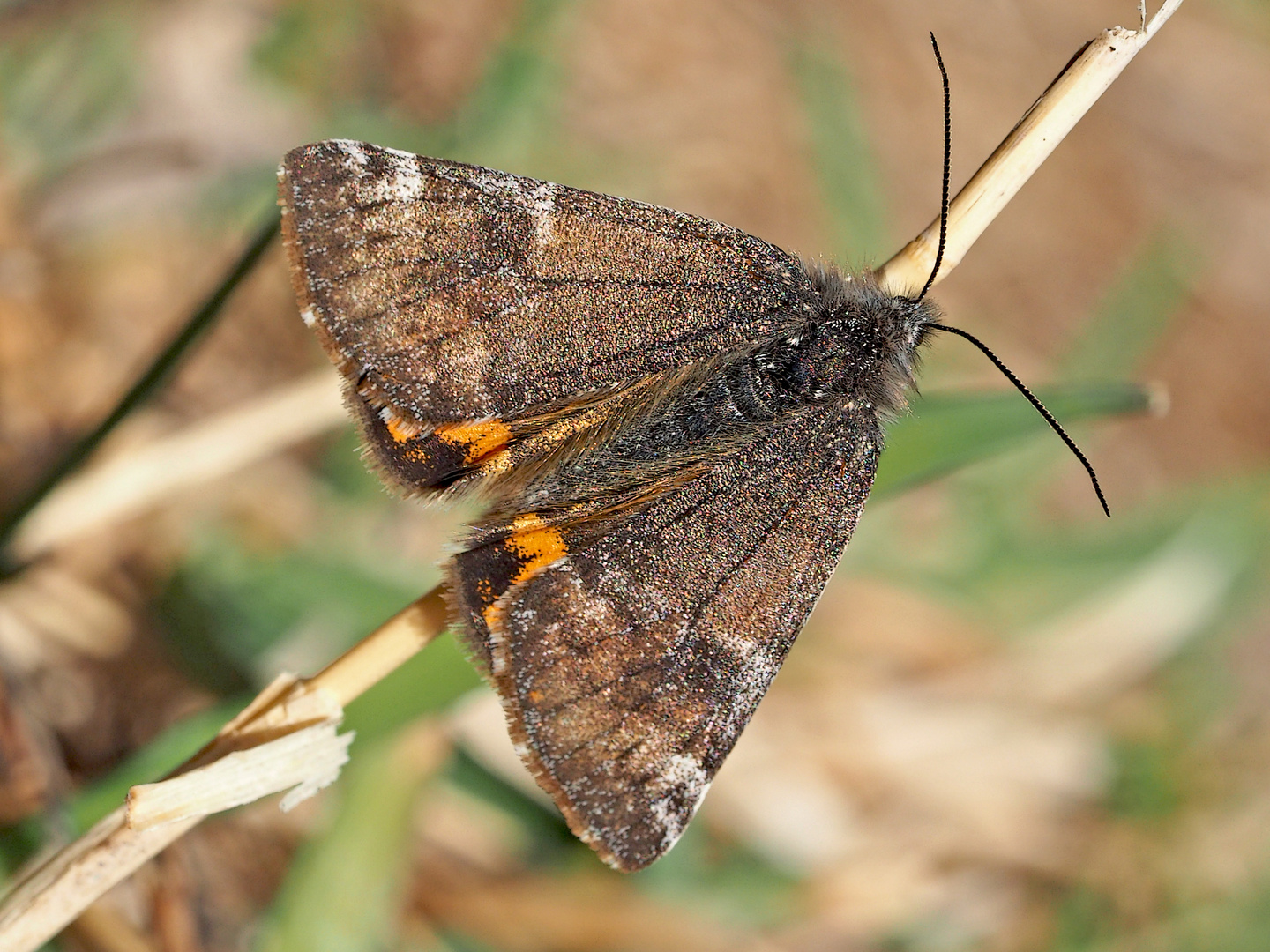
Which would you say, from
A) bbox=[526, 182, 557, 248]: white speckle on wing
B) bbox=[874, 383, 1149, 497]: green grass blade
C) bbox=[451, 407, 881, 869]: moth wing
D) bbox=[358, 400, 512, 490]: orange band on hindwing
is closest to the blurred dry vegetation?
bbox=[874, 383, 1149, 497]: green grass blade

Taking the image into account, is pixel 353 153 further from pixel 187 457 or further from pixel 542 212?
pixel 187 457

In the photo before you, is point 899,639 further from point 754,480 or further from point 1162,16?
point 1162,16

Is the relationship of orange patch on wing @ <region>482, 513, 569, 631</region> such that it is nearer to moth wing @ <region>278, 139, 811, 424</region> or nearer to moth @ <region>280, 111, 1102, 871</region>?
moth @ <region>280, 111, 1102, 871</region>

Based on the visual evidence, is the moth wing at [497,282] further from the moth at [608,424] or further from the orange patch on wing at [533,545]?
the orange patch on wing at [533,545]

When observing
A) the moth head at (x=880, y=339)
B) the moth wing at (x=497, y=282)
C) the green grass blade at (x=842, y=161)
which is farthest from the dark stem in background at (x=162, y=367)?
the green grass blade at (x=842, y=161)

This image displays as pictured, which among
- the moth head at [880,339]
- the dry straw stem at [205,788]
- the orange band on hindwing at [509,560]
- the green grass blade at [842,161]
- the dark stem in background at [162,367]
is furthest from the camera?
the green grass blade at [842,161]

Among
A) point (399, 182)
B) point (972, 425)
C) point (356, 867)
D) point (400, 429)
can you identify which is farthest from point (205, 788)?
point (972, 425)

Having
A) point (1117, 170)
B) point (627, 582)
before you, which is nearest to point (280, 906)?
point (627, 582)

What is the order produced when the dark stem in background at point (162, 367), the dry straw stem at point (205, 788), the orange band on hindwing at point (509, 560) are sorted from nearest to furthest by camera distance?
the dry straw stem at point (205, 788), the orange band on hindwing at point (509, 560), the dark stem in background at point (162, 367)
